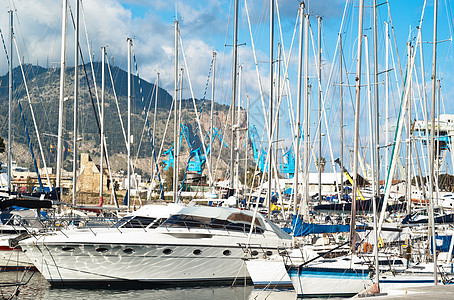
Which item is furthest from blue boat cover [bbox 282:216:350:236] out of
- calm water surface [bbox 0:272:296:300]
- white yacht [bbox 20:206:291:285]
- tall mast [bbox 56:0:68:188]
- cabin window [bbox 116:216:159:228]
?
tall mast [bbox 56:0:68:188]

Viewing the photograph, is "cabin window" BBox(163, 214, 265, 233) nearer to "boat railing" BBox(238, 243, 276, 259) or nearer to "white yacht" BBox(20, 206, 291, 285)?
"white yacht" BBox(20, 206, 291, 285)

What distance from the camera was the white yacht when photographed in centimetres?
1900

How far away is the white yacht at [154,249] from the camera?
19000mm

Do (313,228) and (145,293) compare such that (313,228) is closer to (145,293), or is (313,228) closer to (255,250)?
(255,250)

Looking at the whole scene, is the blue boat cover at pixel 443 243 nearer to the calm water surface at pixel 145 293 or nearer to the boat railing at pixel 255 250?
the calm water surface at pixel 145 293

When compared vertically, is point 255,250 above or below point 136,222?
below

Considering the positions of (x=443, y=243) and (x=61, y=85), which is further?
(x=61, y=85)

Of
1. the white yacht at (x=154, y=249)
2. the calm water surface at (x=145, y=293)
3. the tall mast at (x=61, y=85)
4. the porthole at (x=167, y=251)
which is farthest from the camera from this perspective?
the tall mast at (x=61, y=85)

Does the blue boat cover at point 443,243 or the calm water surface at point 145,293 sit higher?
the blue boat cover at point 443,243

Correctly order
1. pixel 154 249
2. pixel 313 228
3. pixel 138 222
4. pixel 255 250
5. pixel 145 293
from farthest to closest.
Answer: pixel 313 228
pixel 138 222
pixel 255 250
pixel 154 249
pixel 145 293

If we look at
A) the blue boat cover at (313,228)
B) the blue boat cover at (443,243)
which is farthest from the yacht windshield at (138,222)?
the blue boat cover at (443,243)

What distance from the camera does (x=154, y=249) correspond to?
63.2ft

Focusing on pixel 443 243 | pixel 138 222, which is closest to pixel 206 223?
pixel 138 222

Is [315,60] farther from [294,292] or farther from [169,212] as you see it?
[294,292]
